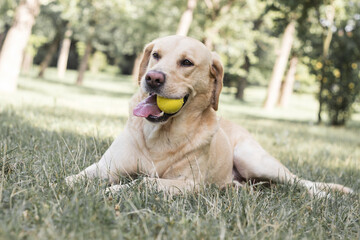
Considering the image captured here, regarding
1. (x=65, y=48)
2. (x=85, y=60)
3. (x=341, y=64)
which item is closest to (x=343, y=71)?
(x=341, y=64)

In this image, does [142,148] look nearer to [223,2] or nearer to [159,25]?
[223,2]

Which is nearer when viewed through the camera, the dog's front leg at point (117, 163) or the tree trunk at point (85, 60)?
the dog's front leg at point (117, 163)

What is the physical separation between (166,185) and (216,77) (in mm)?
1202

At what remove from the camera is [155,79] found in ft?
9.39

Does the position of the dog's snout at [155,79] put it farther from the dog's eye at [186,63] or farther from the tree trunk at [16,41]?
the tree trunk at [16,41]

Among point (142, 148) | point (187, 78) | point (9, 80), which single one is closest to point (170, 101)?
point (187, 78)

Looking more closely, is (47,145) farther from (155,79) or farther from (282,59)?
(282,59)

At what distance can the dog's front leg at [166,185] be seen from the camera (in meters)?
2.63

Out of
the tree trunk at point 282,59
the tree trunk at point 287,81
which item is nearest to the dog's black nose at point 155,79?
the tree trunk at point 282,59

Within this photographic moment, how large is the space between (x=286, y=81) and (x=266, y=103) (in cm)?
548

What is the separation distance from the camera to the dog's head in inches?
114

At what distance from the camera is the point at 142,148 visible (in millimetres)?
3125

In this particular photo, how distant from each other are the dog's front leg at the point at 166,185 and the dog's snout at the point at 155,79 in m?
0.74

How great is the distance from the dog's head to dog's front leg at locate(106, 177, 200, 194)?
497 mm
